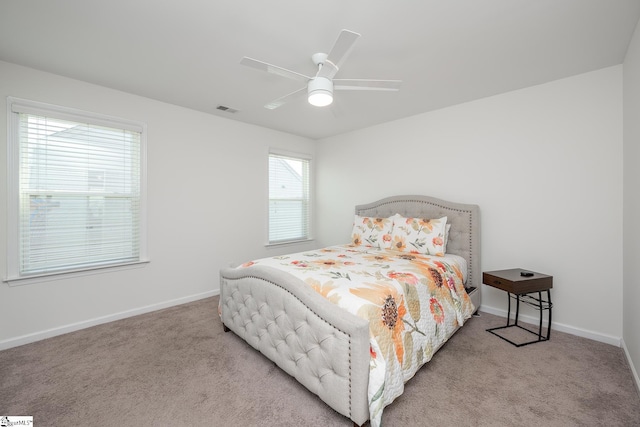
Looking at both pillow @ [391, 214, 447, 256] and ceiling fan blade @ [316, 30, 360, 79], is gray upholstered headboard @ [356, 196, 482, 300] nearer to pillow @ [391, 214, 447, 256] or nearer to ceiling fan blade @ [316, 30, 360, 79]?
pillow @ [391, 214, 447, 256]

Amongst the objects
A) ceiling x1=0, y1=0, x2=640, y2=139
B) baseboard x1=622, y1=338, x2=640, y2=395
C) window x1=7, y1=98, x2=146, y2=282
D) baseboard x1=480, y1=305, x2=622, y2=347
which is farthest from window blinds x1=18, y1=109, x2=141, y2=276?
baseboard x1=622, y1=338, x2=640, y2=395

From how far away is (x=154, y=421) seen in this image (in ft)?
5.23

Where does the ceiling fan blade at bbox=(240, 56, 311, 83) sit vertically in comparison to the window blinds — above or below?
above

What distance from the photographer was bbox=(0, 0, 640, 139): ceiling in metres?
1.70

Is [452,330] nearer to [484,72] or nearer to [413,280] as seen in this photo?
[413,280]

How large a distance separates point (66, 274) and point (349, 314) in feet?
9.24

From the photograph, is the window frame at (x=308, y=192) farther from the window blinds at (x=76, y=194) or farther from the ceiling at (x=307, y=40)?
the window blinds at (x=76, y=194)

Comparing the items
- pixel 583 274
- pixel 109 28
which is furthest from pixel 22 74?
pixel 583 274

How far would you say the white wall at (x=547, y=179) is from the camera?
243 cm

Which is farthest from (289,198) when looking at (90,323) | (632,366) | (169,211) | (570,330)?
(632,366)

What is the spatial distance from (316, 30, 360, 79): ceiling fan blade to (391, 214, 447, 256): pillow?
1.97 m

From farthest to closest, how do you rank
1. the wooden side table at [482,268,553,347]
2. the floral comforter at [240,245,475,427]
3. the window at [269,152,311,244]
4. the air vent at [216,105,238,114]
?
1. the window at [269,152,311,244]
2. the air vent at [216,105,238,114]
3. the wooden side table at [482,268,553,347]
4. the floral comforter at [240,245,475,427]

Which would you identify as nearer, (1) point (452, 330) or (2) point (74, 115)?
(1) point (452, 330)

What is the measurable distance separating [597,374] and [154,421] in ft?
A: 9.68
